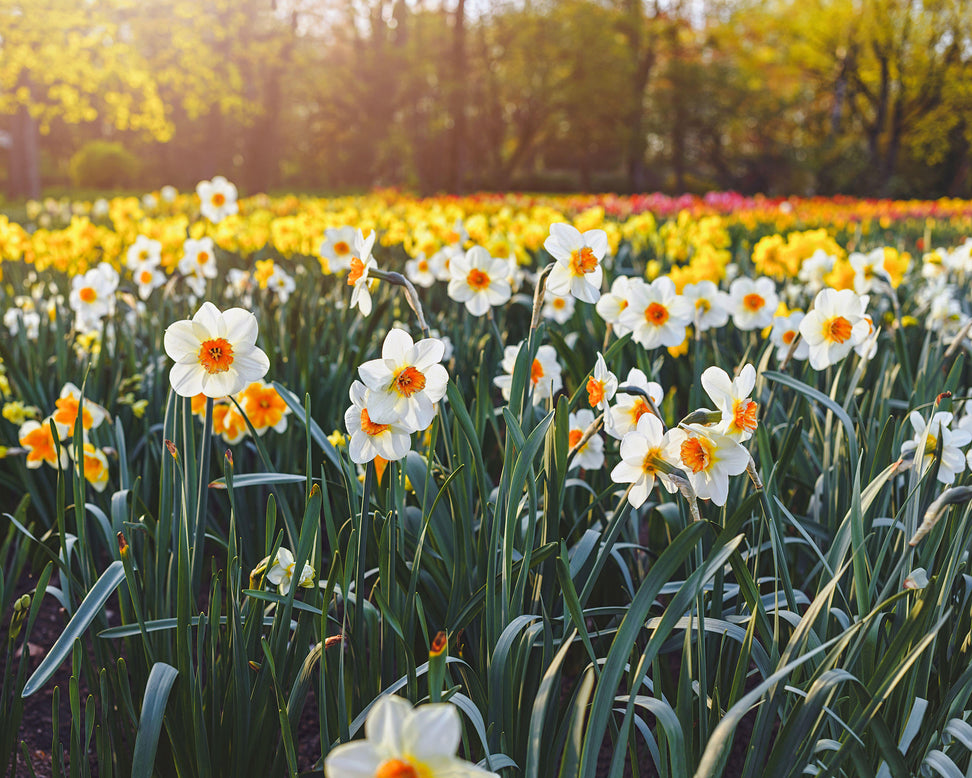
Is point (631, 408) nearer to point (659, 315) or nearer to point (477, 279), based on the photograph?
point (659, 315)

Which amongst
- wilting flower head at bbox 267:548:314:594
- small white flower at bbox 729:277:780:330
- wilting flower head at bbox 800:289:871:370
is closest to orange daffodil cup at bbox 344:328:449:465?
wilting flower head at bbox 267:548:314:594

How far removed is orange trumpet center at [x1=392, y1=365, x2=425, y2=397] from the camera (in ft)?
3.35

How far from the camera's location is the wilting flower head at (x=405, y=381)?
100 cm

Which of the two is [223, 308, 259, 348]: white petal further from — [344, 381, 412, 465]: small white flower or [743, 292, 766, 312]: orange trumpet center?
[743, 292, 766, 312]: orange trumpet center

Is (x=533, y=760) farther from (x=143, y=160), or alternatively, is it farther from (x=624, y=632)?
(x=143, y=160)

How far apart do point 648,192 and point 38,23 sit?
868 inches

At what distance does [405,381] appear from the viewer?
1.02 meters

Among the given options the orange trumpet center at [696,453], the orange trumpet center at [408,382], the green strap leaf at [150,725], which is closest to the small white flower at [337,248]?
the orange trumpet center at [408,382]

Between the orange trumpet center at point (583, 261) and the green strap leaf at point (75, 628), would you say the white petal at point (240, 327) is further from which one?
the orange trumpet center at point (583, 261)

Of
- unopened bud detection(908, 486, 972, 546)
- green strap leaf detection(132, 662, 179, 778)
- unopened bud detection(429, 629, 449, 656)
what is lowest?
green strap leaf detection(132, 662, 179, 778)

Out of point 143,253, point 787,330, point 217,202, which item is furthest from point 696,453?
point 217,202

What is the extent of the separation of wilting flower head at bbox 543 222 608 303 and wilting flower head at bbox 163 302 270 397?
0.51 m

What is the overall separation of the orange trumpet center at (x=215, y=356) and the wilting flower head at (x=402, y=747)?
654 mm

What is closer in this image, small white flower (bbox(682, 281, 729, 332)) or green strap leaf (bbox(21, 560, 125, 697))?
green strap leaf (bbox(21, 560, 125, 697))
